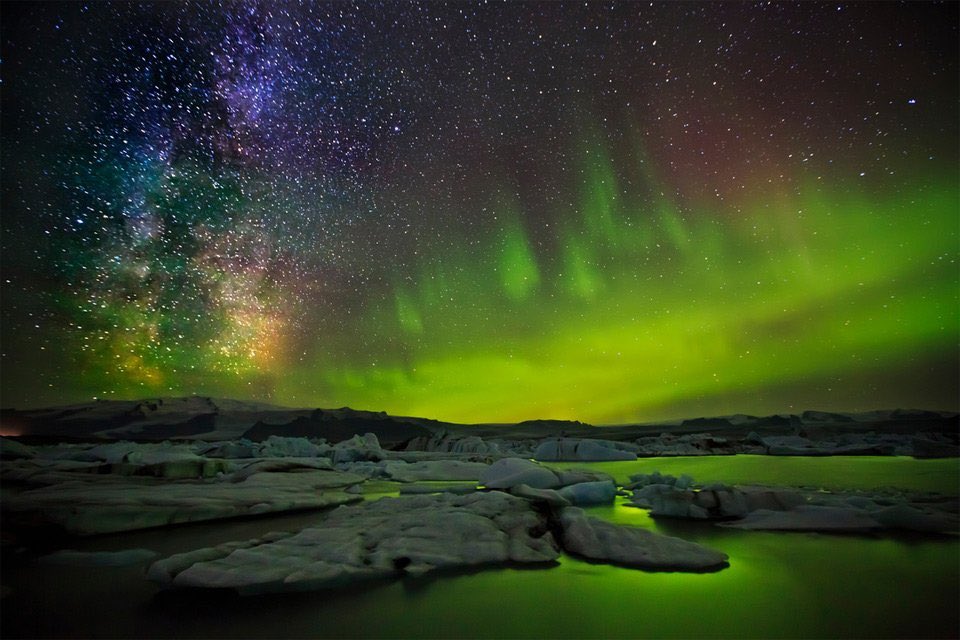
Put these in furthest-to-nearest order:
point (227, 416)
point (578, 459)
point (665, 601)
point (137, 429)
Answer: point (227, 416) < point (137, 429) < point (578, 459) < point (665, 601)

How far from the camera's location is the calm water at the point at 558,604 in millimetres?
3305

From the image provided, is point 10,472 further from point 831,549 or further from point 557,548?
point 831,549

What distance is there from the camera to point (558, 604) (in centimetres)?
376

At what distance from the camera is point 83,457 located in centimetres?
1705

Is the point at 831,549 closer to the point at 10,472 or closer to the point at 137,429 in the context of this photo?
the point at 10,472

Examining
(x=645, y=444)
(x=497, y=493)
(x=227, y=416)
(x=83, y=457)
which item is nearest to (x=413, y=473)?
(x=497, y=493)

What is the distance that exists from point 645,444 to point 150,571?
135 ft

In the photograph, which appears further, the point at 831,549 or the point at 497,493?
the point at 497,493

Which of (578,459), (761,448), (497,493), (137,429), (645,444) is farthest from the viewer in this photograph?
(137,429)

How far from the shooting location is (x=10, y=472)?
31.1 ft

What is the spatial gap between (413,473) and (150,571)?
42.5ft

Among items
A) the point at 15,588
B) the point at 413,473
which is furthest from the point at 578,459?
the point at 15,588

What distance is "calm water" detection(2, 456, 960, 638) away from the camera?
3.30 meters

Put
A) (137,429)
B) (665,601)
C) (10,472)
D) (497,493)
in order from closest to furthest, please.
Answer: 1. (665,601)
2. (497,493)
3. (10,472)
4. (137,429)
